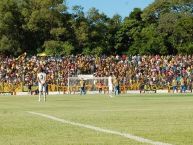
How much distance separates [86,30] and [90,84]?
31464 millimetres

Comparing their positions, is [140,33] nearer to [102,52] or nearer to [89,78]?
[102,52]

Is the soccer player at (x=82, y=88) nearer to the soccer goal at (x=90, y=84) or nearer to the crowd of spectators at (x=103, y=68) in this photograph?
the soccer goal at (x=90, y=84)

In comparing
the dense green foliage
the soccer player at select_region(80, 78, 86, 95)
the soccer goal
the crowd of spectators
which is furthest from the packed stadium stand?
the dense green foliage

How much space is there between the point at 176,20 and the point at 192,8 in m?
7.33

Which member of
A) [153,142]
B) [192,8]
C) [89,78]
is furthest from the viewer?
[192,8]

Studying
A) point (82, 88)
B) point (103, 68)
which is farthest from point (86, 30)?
Result: point (82, 88)

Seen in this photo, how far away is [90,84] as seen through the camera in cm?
6025

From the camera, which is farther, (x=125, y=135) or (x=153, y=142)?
(x=125, y=135)

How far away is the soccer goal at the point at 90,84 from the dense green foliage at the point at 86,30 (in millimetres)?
23615

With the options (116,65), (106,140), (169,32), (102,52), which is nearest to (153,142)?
(106,140)

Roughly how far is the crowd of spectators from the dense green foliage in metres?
19.6

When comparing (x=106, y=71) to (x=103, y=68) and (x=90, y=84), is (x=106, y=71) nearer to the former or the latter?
(x=103, y=68)

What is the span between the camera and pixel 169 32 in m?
102

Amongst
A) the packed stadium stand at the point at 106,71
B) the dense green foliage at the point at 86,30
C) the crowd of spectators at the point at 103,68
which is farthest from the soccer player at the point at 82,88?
the dense green foliage at the point at 86,30
